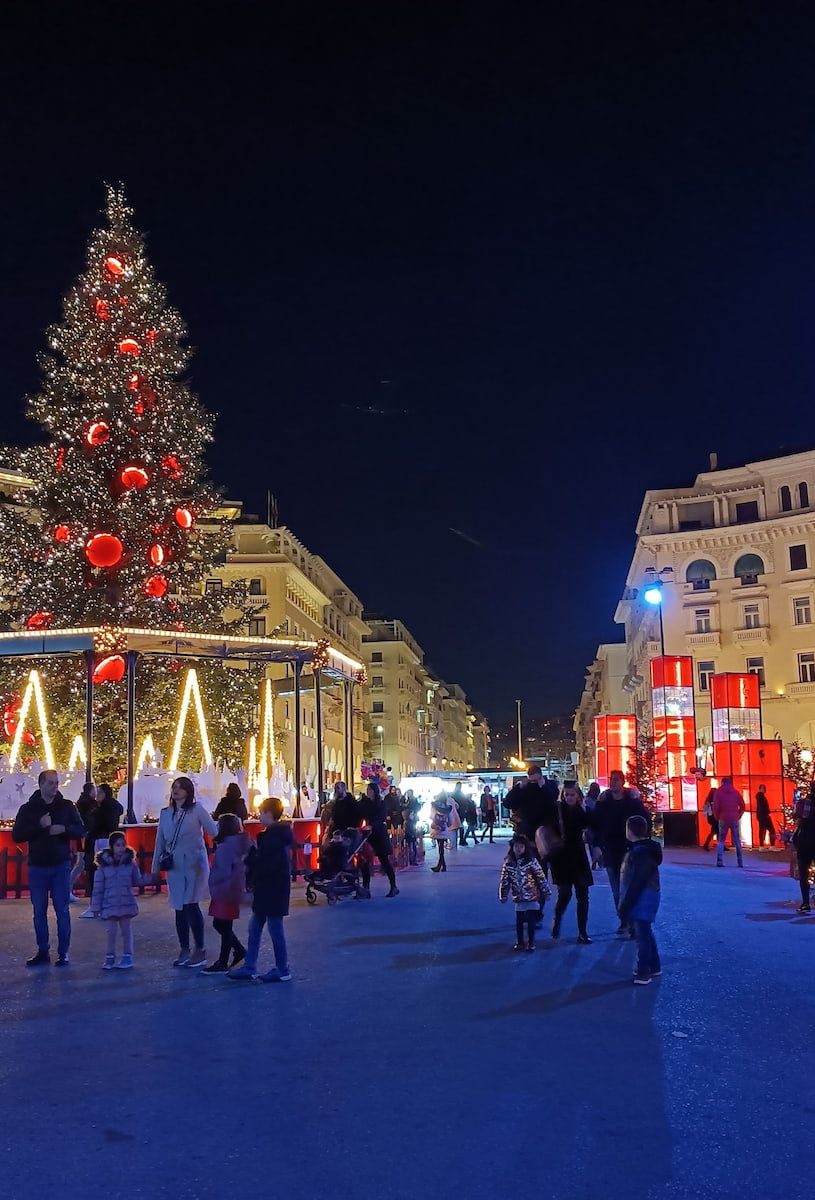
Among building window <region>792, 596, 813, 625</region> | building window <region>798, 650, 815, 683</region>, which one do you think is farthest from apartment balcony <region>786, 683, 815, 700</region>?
building window <region>792, 596, 813, 625</region>

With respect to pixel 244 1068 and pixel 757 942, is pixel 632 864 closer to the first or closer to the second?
pixel 757 942

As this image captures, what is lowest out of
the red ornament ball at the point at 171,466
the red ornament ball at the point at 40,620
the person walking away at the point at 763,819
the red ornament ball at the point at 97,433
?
the person walking away at the point at 763,819

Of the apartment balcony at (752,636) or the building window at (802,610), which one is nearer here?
the building window at (802,610)

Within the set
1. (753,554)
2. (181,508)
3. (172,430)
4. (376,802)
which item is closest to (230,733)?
(181,508)

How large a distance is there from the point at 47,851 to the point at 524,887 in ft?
16.2

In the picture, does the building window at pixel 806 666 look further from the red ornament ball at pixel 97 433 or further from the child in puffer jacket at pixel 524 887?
the child in puffer jacket at pixel 524 887

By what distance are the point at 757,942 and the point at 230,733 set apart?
778 inches

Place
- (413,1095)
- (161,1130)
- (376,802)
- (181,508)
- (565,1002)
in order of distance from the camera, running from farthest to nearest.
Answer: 1. (181,508)
2. (376,802)
3. (565,1002)
4. (413,1095)
5. (161,1130)

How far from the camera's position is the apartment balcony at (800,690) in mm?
57469

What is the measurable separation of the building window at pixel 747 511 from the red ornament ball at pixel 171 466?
1663 inches

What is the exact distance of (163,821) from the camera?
423 inches

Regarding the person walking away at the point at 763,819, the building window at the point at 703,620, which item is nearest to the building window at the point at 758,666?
the building window at the point at 703,620

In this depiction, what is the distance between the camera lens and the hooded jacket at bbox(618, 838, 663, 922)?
9711mm

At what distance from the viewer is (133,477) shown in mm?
27234
